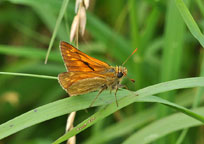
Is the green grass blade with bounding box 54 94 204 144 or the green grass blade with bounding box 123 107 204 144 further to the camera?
the green grass blade with bounding box 123 107 204 144

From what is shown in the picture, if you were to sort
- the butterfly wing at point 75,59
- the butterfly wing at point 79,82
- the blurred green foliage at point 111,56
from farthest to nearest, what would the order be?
1. the blurred green foliage at point 111,56
2. the butterfly wing at point 75,59
3. the butterfly wing at point 79,82

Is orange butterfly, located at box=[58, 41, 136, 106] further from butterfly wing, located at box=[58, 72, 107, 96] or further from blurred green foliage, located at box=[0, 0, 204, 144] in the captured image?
blurred green foliage, located at box=[0, 0, 204, 144]

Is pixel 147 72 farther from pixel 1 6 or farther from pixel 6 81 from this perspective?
pixel 1 6

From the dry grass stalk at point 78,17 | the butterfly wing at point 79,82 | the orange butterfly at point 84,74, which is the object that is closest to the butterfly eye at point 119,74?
the orange butterfly at point 84,74

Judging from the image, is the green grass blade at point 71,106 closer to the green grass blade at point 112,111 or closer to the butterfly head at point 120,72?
the green grass blade at point 112,111

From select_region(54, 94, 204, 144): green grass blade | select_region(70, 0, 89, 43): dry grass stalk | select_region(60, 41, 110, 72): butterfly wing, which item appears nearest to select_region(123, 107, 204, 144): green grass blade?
select_region(54, 94, 204, 144): green grass blade

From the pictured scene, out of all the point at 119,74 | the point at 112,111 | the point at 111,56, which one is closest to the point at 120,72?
the point at 119,74

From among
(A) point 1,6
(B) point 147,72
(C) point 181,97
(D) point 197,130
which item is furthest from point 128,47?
(A) point 1,6
